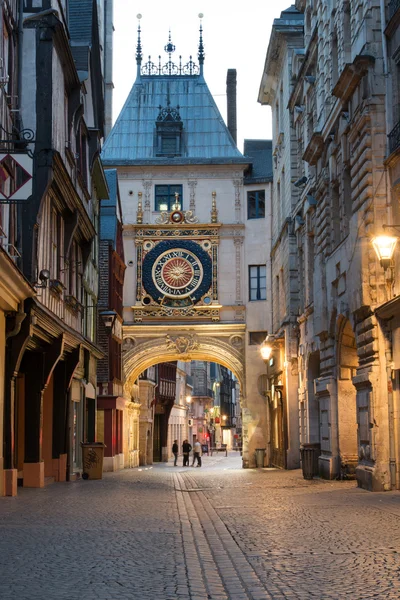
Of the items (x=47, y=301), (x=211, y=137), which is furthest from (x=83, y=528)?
(x=211, y=137)

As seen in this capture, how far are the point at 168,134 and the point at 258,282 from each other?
7925 millimetres

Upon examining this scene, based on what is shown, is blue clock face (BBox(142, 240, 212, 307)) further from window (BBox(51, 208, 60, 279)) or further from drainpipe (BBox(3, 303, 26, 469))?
drainpipe (BBox(3, 303, 26, 469))

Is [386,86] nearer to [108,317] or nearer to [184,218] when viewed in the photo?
[108,317]

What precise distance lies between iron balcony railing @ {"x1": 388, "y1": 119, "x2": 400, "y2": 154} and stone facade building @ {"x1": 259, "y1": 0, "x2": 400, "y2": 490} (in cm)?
8

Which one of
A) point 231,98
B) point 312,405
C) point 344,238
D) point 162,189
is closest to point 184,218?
point 162,189

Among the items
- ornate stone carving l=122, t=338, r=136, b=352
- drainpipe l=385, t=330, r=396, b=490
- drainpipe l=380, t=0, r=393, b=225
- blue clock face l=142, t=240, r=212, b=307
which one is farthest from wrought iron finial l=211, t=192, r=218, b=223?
drainpipe l=385, t=330, r=396, b=490

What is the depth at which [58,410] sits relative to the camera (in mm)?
23859

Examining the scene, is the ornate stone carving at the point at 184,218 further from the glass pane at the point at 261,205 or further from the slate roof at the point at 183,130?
the glass pane at the point at 261,205

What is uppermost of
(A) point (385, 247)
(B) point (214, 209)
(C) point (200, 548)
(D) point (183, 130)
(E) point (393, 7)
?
(D) point (183, 130)

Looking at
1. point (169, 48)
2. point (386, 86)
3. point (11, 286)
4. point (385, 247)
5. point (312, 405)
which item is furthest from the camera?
point (169, 48)

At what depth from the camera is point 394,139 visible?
18.5 metres

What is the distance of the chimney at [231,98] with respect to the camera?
161ft

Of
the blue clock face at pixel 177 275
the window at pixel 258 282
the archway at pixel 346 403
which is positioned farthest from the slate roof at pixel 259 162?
the archway at pixel 346 403

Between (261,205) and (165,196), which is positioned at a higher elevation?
(165,196)
